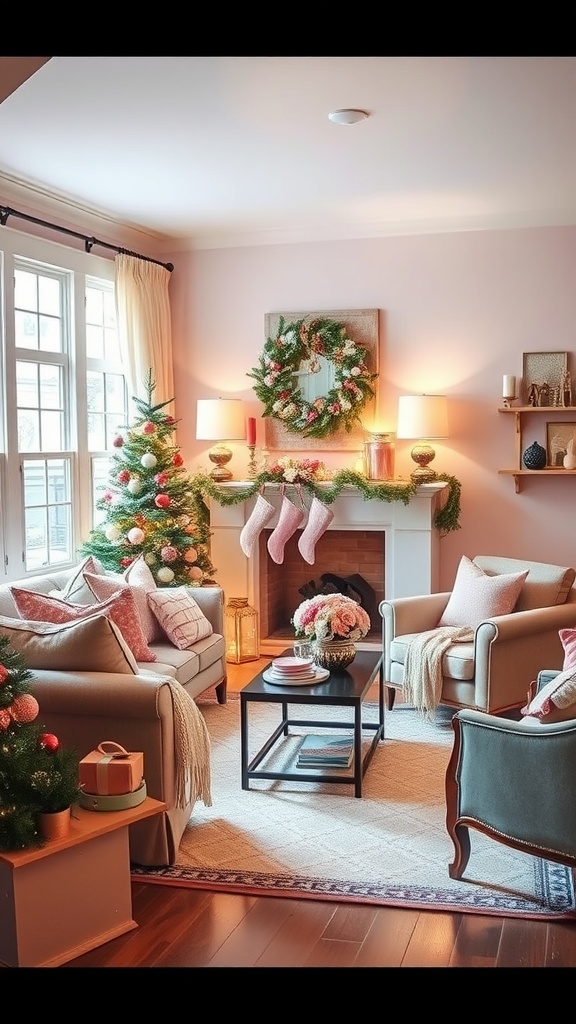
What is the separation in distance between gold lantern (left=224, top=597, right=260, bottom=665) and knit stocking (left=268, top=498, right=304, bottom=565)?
0.44 m

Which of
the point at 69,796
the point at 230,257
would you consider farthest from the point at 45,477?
the point at 69,796

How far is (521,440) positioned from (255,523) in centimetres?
180

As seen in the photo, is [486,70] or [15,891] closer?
[15,891]

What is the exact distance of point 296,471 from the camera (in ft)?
20.6

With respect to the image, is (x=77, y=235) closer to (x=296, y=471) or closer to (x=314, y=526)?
(x=296, y=471)

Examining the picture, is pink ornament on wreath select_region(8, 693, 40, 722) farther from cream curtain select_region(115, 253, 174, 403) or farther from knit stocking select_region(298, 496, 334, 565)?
cream curtain select_region(115, 253, 174, 403)

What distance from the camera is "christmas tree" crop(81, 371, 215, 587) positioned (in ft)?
18.9

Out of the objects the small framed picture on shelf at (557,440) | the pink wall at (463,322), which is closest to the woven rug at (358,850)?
the pink wall at (463,322)

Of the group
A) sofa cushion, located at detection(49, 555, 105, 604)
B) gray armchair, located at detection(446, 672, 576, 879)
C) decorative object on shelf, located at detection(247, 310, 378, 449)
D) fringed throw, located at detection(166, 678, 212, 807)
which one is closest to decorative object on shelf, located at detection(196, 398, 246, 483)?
decorative object on shelf, located at detection(247, 310, 378, 449)

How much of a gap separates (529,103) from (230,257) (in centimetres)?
304

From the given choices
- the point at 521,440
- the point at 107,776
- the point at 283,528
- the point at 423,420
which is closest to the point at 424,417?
the point at 423,420

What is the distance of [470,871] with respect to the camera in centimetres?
332
